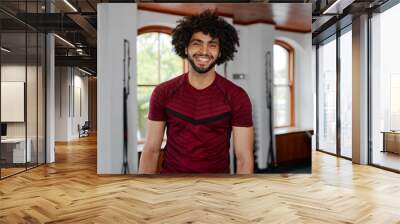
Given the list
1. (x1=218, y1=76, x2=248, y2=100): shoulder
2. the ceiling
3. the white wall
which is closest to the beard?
(x1=218, y1=76, x2=248, y2=100): shoulder

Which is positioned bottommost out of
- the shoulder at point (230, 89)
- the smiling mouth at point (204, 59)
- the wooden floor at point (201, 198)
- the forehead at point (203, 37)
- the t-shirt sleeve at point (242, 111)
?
the wooden floor at point (201, 198)

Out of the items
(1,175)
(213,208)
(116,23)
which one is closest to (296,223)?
(213,208)

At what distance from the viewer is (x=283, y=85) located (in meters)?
5.97

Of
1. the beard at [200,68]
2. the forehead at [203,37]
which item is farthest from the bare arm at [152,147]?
the forehead at [203,37]

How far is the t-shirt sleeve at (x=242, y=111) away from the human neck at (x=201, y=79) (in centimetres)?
45

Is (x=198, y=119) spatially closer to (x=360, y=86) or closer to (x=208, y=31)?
(x=208, y=31)

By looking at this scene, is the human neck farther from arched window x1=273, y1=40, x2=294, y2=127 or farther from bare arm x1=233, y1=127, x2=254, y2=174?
arched window x1=273, y1=40, x2=294, y2=127

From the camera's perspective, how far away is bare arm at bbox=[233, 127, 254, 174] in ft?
18.8

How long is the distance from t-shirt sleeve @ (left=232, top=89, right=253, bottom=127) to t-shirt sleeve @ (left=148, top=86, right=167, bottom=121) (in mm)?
1019

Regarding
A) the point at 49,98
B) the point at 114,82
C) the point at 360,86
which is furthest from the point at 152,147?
the point at 360,86

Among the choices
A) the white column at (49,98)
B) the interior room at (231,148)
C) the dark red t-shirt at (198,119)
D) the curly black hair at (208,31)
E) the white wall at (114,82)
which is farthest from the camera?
the white column at (49,98)

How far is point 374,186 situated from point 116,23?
175 inches

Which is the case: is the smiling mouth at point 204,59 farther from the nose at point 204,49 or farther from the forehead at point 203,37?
the forehead at point 203,37

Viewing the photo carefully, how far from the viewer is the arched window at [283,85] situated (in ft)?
19.5
